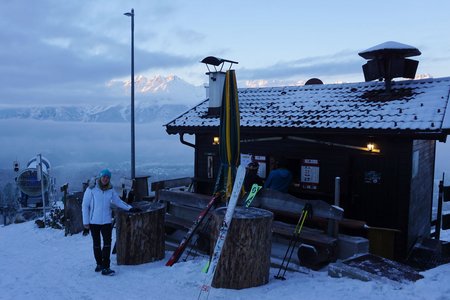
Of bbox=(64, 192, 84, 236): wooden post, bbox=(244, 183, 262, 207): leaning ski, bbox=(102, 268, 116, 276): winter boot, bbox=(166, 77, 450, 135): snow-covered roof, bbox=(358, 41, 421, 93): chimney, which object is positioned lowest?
bbox=(64, 192, 84, 236): wooden post

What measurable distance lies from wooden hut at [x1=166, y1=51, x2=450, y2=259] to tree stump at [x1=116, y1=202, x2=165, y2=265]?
401 centimetres

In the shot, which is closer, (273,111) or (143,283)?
(143,283)

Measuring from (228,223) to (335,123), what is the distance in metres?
4.56

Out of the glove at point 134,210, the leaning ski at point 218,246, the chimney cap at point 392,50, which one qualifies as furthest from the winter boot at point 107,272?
the chimney cap at point 392,50

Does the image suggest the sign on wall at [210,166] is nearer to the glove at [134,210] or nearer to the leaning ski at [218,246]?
the glove at [134,210]

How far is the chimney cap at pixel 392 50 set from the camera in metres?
9.99

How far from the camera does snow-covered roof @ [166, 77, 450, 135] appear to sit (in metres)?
8.17

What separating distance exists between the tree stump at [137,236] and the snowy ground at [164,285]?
196 millimetres

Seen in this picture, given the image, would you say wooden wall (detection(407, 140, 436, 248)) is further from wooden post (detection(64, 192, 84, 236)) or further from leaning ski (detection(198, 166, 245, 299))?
wooden post (detection(64, 192, 84, 236))

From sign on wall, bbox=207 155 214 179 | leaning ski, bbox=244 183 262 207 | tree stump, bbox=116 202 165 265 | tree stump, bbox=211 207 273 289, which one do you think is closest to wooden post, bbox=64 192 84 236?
sign on wall, bbox=207 155 214 179

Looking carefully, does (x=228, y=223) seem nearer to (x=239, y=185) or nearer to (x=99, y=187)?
(x=239, y=185)

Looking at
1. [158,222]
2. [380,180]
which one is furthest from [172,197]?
[380,180]

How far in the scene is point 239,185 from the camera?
5758mm

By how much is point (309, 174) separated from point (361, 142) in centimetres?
159
